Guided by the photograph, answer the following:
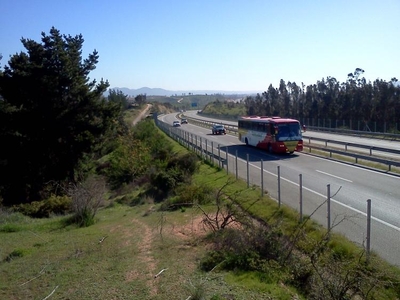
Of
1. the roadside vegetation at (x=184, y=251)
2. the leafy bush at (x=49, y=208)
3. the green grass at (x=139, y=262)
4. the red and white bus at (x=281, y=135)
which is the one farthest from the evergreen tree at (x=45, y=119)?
the green grass at (x=139, y=262)

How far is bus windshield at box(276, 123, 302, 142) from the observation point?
99.2 ft

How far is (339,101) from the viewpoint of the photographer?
199 ft

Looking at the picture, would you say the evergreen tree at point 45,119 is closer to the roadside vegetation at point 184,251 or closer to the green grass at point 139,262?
the roadside vegetation at point 184,251

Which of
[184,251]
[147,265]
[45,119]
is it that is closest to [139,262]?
[147,265]

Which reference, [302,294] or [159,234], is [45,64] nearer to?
[159,234]

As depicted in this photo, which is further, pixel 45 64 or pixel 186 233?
pixel 45 64

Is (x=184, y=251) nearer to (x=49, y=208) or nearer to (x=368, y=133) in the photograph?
(x=49, y=208)

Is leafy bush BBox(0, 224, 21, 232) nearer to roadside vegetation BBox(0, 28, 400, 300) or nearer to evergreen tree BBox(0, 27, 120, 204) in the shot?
roadside vegetation BBox(0, 28, 400, 300)

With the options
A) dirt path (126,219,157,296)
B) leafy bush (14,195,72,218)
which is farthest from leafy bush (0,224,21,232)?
dirt path (126,219,157,296)

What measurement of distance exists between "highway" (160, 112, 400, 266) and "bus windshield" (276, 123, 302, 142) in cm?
220

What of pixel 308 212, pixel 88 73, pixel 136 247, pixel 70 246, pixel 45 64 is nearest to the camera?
pixel 136 247

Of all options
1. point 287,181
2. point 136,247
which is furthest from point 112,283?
point 287,181

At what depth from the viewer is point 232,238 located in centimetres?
941

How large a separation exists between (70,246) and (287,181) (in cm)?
1045
